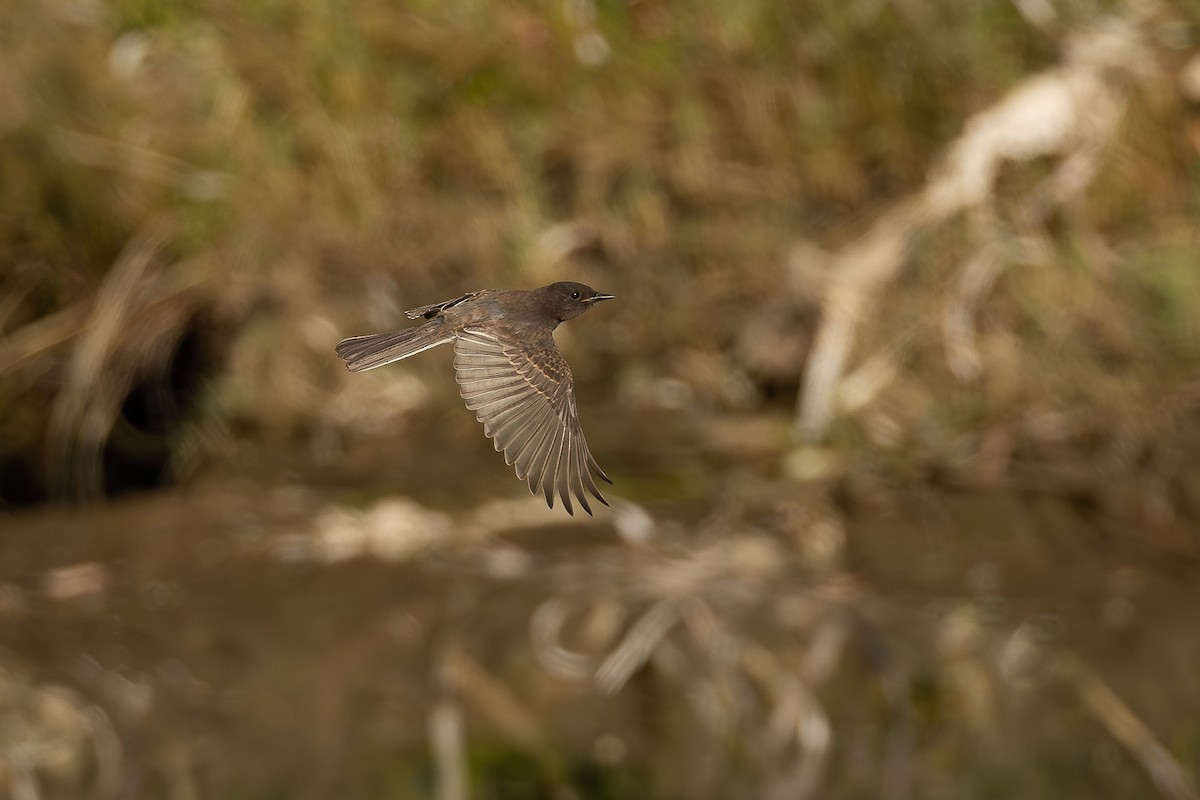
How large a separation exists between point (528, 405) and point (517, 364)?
0.06 metres

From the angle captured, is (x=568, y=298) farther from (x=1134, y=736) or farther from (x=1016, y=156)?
(x=1016, y=156)

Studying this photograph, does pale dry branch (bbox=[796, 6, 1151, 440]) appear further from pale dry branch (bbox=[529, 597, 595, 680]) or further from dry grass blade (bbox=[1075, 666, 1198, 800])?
pale dry branch (bbox=[529, 597, 595, 680])

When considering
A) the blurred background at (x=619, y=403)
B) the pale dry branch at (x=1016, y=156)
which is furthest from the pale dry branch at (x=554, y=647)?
the pale dry branch at (x=1016, y=156)

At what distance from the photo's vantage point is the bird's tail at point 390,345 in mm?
1737

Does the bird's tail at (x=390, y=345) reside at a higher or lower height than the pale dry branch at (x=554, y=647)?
higher

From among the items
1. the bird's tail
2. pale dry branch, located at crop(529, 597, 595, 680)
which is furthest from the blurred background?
the bird's tail

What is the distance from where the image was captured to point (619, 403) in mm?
5590

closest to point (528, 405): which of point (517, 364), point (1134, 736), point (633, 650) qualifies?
point (517, 364)

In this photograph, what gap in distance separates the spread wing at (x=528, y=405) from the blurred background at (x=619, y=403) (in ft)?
10.6

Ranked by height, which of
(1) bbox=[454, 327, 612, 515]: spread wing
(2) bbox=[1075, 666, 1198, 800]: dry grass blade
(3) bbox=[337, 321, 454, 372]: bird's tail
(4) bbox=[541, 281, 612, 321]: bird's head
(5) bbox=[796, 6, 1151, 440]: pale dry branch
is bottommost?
(2) bbox=[1075, 666, 1198, 800]: dry grass blade

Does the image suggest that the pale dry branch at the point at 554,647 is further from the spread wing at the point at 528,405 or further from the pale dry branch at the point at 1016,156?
the spread wing at the point at 528,405

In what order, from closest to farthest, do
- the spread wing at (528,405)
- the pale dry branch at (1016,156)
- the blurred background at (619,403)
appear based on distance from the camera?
the spread wing at (528,405)
the blurred background at (619,403)
the pale dry branch at (1016,156)

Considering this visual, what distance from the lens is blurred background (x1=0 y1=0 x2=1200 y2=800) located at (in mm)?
4969

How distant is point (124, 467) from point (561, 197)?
1921 millimetres
